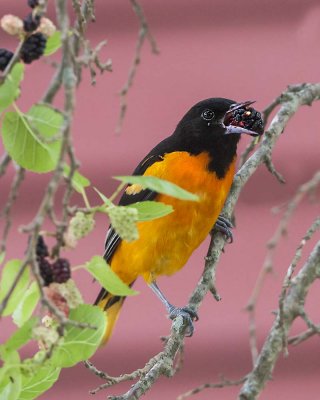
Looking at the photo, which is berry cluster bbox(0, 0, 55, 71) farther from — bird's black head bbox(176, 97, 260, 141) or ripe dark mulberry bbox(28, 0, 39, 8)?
bird's black head bbox(176, 97, 260, 141)

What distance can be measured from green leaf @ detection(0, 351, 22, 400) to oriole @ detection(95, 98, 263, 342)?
4.51 feet

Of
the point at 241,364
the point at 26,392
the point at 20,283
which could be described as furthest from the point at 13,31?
the point at 241,364

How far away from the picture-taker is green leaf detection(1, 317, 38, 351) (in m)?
1.13

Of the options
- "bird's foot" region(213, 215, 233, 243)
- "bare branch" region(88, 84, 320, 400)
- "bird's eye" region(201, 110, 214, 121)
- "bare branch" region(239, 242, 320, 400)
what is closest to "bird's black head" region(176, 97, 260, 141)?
"bird's eye" region(201, 110, 214, 121)

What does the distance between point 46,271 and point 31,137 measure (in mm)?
170

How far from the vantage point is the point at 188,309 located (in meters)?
1.84

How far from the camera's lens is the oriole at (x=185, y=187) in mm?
2646

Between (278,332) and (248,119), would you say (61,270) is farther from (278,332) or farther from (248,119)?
(248,119)

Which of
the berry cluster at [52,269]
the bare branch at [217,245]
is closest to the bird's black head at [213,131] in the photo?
the bare branch at [217,245]

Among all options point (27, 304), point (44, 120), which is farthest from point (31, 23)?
point (27, 304)

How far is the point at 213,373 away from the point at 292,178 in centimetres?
64

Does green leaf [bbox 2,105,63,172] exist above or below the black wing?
above

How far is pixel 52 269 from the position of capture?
3.85ft

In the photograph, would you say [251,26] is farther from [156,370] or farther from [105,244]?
[156,370]
